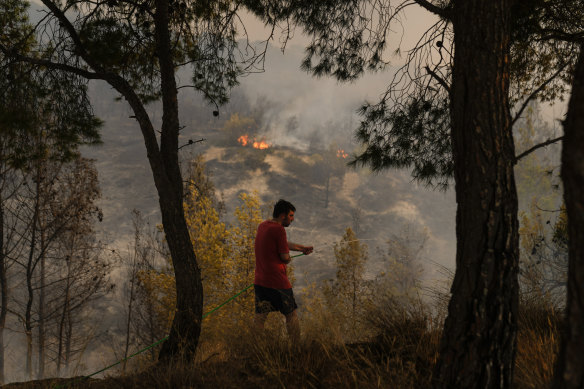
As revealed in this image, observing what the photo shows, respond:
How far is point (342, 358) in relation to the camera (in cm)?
290

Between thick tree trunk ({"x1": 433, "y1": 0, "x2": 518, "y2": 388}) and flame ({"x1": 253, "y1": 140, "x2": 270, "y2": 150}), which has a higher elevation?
flame ({"x1": 253, "y1": 140, "x2": 270, "y2": 150})

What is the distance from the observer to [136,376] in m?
3.13

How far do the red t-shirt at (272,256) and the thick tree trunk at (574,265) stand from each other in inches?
117

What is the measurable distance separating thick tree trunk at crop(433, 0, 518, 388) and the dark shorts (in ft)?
6.81

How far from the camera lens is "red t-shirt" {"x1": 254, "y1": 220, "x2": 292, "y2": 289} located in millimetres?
4137

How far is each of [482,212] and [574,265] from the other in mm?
790

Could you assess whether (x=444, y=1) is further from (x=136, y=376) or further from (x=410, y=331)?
(x=136, y=376)

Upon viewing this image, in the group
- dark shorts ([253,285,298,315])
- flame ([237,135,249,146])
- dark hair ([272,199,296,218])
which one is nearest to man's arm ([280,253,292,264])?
dark shorts ([253,285,298,315])

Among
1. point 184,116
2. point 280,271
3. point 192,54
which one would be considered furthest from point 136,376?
point 184,116

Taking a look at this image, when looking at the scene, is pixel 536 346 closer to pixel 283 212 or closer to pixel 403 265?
pixel 283 212

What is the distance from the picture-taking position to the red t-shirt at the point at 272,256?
163 inches

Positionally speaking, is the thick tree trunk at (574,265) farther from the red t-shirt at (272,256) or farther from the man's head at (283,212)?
the man's head at (283,212)

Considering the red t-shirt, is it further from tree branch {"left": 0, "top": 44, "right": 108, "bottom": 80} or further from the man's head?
tree branch {"left": 0, "top": 44, "right": 108, "bottom": 80}

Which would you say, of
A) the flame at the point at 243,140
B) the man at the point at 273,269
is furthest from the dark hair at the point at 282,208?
the flame at the point at 243,140
